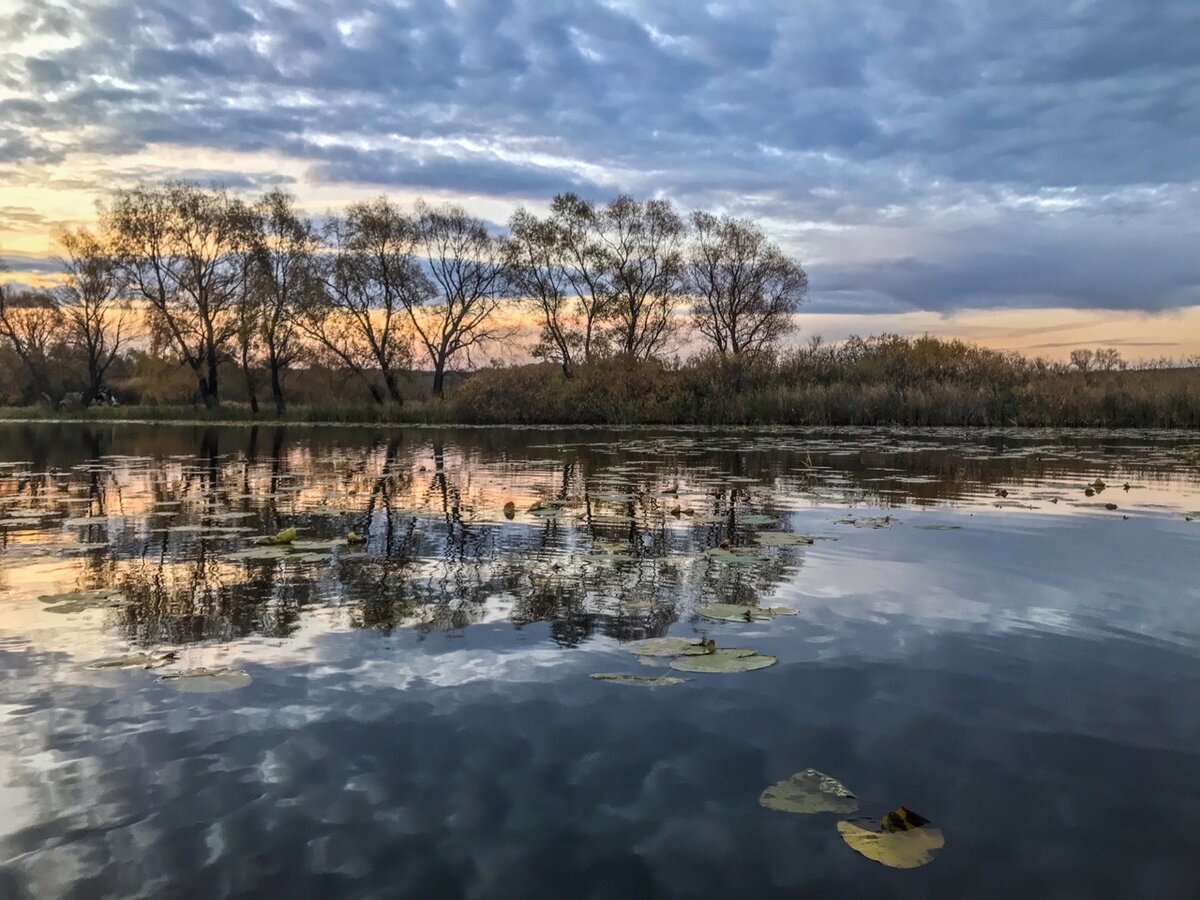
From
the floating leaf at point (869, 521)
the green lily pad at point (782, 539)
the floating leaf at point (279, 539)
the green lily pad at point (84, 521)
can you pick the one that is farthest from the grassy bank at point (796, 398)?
the floating leaf at point (279, 539)

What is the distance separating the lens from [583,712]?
3.31 metres

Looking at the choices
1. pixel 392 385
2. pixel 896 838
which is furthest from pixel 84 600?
pixel 392 385

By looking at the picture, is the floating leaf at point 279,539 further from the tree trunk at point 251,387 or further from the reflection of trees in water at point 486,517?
the tree trunk at point 251,387

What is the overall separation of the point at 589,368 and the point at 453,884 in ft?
123

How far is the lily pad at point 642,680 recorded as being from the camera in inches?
142

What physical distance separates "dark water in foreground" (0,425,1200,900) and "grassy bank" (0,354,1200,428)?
71.2 feet

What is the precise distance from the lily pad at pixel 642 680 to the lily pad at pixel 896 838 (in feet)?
4.07

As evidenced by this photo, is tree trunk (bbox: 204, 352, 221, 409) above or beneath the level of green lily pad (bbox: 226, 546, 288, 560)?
above

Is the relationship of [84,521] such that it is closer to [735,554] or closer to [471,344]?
[735,554]

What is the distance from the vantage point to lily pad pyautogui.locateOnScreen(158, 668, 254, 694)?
3545 mm

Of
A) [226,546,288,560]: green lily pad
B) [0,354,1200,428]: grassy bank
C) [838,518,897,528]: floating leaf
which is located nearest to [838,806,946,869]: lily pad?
[226,546,288,560]: green lily pad

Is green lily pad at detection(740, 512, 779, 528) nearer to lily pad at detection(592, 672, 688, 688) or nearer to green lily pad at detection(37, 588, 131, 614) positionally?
lily pad at detection(592, 672, 688, 688)

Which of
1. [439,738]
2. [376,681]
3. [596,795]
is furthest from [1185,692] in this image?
[376,681]

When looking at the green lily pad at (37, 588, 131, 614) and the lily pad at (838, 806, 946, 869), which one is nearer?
the lily pad at (838, 806, 946, 869)
